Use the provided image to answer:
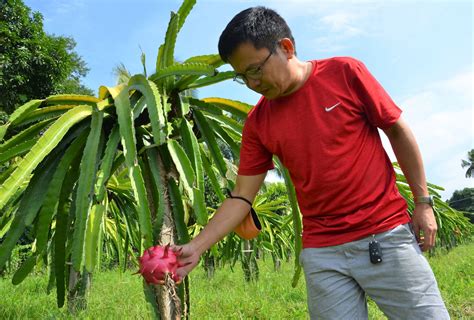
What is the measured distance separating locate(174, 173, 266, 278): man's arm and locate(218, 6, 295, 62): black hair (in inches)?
18.5

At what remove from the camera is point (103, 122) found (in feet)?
6.91

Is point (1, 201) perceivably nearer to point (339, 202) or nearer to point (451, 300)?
point (339, 202)

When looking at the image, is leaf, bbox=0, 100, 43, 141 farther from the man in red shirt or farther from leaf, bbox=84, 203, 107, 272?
the man in red shirt

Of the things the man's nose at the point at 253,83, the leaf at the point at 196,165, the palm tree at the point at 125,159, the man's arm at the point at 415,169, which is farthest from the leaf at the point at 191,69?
the man's arm at the point at 415,169

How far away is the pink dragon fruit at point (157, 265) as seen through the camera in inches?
52.7

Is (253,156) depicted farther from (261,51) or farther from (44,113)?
(44,113)

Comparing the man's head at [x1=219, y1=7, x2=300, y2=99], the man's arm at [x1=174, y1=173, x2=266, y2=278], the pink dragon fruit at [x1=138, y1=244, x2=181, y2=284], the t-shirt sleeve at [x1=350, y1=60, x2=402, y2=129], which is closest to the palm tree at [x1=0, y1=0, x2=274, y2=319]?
the man's arm at [x1=174, y1=173, x2=266, y2=278]

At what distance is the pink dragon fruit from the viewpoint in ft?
4.39

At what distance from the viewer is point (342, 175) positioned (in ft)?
4.87

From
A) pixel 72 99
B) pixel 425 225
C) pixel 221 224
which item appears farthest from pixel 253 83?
pixel 72 99

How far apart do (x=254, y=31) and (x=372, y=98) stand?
429 mm

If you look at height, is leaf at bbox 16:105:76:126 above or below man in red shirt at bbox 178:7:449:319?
above

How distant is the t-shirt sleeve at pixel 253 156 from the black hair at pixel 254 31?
0.31m

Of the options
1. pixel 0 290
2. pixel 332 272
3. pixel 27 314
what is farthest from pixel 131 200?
pixel 0 290
